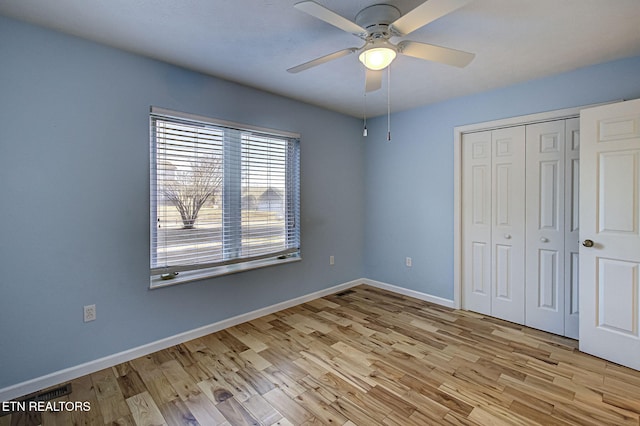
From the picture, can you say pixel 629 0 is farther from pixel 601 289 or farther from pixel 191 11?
pixel 191 11

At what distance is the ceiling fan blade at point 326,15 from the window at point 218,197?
1.69m

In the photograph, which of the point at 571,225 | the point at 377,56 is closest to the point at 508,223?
the point at 571,225

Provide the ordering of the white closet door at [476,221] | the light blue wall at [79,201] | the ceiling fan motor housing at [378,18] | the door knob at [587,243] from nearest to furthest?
the ceiling fan motor housing at [378,18]
the light blue wall at [79,201]
the door knob at [587,243]
the white closet door at [476,221]

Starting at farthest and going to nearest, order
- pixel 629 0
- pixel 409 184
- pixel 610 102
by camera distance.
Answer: pixel 409 184 → pixel 610 102 → pixel 629 0

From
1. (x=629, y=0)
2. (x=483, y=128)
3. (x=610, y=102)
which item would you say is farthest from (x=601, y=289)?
(x=629, y=0)

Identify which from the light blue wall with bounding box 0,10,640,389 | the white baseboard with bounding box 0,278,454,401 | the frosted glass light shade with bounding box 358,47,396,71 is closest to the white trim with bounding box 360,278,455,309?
the white baseboard with bounding box 0,278,454,401

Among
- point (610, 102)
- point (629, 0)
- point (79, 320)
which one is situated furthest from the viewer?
point (610, 102)

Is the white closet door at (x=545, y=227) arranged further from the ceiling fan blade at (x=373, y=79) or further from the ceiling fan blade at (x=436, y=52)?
the ceiling fan blade at (x=373, y=79)

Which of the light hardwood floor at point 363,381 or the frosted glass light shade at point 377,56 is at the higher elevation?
the frosted glass light shade at point 377,56

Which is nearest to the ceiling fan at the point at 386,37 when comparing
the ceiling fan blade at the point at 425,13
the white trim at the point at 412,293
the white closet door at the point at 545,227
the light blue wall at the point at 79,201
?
the ceiling fan blade at the point at 425,13

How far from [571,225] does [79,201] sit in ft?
13.6

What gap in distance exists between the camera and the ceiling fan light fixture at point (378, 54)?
69.2 inches

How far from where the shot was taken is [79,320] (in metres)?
2.18

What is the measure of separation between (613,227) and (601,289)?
0.51m
